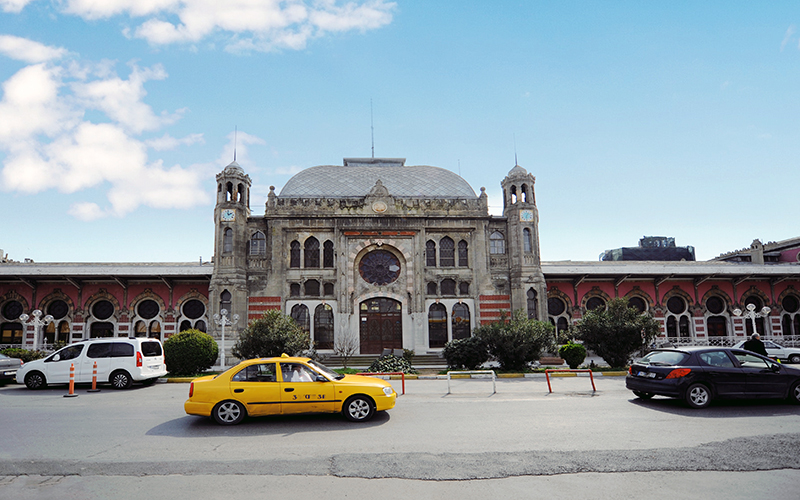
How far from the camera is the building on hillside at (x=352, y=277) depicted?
2881cm

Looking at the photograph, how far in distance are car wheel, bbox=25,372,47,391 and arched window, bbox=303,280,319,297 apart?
47.8ft

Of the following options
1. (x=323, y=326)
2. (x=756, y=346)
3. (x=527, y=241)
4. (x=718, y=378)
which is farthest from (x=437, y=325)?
(x=718, y=378)

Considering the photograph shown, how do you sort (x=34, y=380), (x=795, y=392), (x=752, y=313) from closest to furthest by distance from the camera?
(x=795, y=392)
(x=34, y=380)
(x=752, y=313)

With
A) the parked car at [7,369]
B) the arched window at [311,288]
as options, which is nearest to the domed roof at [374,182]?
the arched window at [311,288]

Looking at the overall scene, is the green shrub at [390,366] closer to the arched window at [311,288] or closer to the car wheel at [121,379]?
the car wheel at [121,379]

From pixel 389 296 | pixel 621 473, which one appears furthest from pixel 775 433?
pixel 389 296

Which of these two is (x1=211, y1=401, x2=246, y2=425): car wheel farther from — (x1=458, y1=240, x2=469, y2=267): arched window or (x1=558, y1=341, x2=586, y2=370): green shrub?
(x1=458, y1=240, x2=469, y2=267): arched window

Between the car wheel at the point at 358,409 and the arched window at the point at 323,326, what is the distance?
19114mm

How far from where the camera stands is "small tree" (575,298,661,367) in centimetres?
2081

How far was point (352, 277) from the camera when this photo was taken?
29312 millimetres

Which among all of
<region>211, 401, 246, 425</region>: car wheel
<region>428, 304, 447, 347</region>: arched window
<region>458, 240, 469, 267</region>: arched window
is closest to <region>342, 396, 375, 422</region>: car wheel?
<region>211, 401, 246, 425</region>: car wheel

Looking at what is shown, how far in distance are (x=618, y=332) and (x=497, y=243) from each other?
1109 centimetres

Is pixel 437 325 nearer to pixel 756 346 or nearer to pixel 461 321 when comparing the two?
pixel 461 321

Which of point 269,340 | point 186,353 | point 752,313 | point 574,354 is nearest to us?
point 186,353
